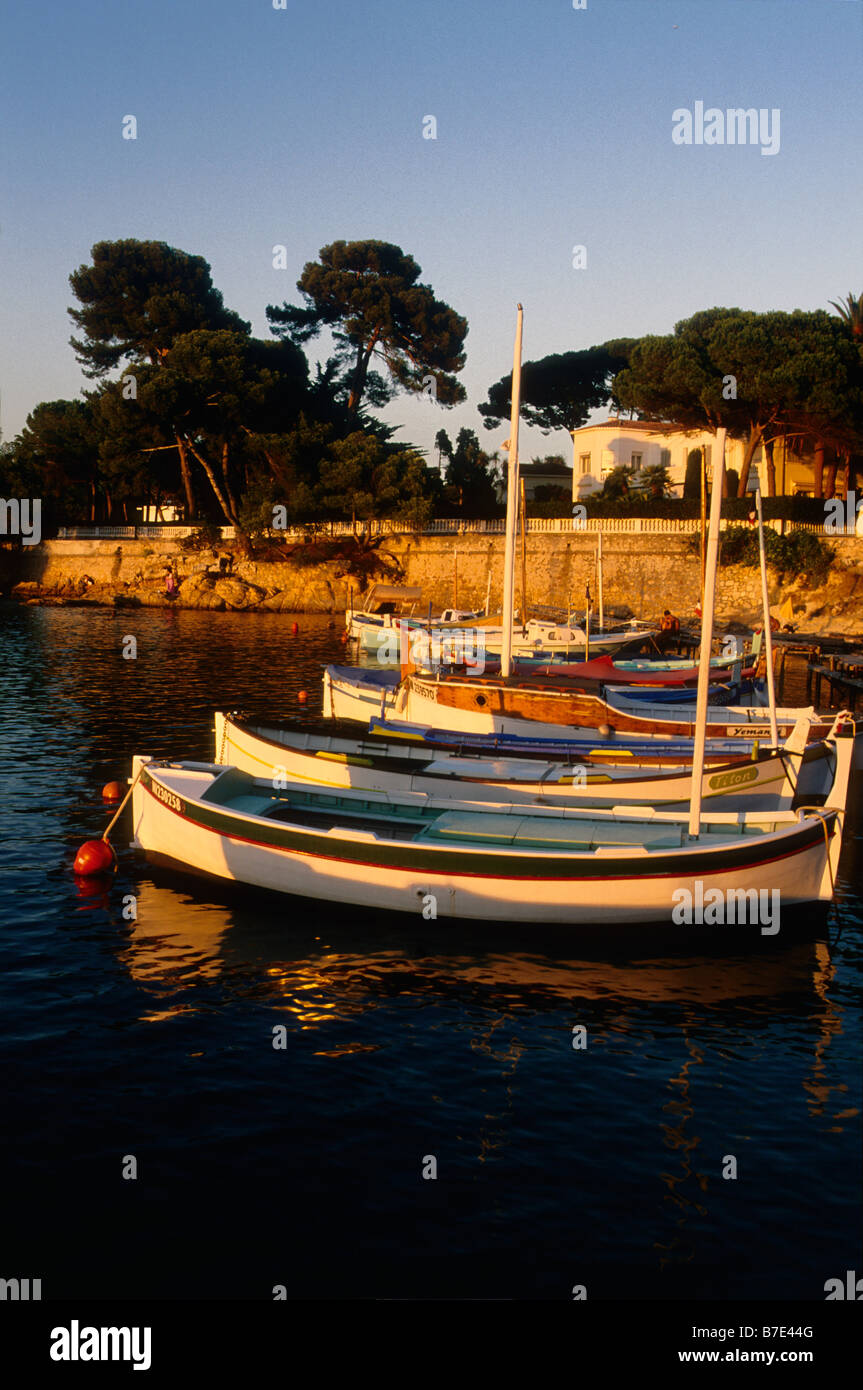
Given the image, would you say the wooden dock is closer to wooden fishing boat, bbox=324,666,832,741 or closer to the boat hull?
wooden fishing boat, bbox=324,666,832,741

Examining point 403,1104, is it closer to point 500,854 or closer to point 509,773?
point 500,854

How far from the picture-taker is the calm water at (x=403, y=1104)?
10289mm

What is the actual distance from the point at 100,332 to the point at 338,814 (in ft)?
286

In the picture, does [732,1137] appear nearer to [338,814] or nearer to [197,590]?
[338,814]

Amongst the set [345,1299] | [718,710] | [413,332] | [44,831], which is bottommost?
[345,1299]

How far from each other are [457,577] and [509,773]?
56.9 m

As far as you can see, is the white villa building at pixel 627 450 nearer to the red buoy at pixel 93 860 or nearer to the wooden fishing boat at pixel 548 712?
the wooden fishing boat at pixel 548 712

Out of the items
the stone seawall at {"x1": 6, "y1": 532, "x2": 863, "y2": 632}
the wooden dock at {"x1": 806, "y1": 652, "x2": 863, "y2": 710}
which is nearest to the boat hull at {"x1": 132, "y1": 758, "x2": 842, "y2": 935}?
the wooden dock at {"x1": 806, "y1": 652, "x2": 863, "y2": 710}

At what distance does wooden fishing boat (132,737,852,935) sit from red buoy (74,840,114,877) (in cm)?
106

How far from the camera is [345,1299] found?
9797 millimetres

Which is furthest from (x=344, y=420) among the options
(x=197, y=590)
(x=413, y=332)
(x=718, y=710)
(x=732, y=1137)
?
(x=732, y=1137)

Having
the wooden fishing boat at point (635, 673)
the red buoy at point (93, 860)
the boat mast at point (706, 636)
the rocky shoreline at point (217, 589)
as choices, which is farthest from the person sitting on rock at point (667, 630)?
the red buoy at point (93, 860)

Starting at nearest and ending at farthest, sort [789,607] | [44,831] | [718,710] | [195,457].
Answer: [44,831] < [718,710] < [789,607] < [195,457]

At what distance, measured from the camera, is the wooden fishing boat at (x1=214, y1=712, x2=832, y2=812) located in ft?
→ 73.3
